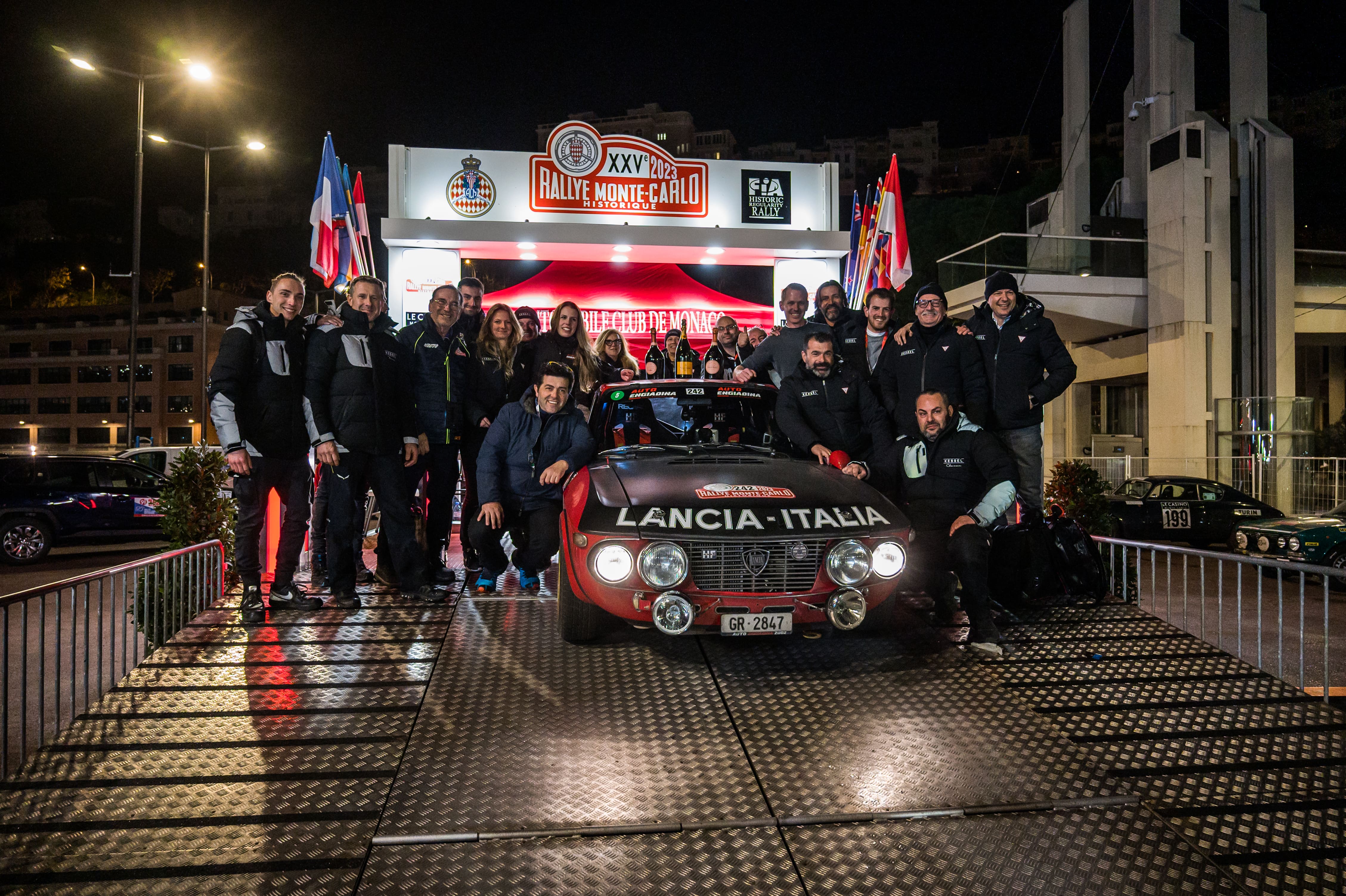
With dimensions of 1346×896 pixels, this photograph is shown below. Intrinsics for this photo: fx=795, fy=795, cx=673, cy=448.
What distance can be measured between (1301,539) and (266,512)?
1069 cm

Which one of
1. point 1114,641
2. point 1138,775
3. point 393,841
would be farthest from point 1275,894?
point 393,841

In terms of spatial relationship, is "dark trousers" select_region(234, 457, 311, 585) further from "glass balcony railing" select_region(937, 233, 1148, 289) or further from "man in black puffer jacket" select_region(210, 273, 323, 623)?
"glass balcony railing" select_region(937, 233, 1148, 289)

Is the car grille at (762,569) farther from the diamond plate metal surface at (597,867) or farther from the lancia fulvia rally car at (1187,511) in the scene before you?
the lancia fulvia rally car at (1187,511)

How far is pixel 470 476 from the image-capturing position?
18.4ft

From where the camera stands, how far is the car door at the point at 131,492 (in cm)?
1165

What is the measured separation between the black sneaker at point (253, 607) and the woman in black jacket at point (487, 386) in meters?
1.33

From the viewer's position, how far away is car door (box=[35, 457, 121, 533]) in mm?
11047

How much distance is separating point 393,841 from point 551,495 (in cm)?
249

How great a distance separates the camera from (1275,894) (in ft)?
7.46

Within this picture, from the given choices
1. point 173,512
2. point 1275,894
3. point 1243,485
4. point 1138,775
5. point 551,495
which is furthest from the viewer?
point 1243,485

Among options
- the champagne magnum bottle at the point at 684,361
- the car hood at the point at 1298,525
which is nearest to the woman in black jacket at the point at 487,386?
the champagne magnum bottle at the point at 684,361

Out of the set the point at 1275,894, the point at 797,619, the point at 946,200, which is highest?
the point at 946,200

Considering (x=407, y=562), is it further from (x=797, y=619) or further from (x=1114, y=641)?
(x=1114, y=641)

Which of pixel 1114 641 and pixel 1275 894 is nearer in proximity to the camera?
pixel 1275 894
